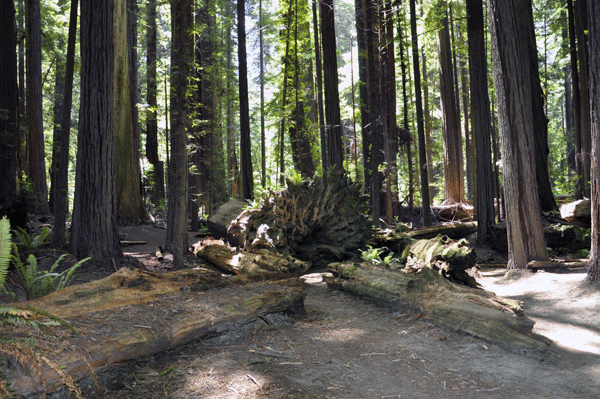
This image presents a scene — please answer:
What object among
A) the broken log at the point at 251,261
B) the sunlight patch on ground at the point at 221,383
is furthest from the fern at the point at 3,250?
the broken log at the point at 251,261

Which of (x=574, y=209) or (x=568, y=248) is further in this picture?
(x=574, y=209)

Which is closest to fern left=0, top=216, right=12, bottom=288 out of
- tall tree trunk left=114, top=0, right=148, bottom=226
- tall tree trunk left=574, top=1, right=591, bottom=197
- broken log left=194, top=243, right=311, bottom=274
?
broken log left=194, top=243, right=311, bottom=274

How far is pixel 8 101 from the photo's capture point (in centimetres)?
1088

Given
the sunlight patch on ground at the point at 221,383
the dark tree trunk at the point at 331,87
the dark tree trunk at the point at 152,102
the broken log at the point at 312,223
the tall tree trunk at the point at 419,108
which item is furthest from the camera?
the dark tree trunk at the point at 152,102

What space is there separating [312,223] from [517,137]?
4.54 m

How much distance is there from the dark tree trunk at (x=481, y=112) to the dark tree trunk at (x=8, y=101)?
1244 centimetres

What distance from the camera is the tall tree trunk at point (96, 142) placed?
7.60 m

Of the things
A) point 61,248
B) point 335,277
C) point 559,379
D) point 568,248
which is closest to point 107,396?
point 559,379

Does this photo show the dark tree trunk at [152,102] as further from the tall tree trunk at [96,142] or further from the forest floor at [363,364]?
the forest floor at [363,364]

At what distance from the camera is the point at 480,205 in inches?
457

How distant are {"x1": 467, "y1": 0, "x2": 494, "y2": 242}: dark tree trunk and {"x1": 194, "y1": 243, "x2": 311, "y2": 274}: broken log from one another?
20.9ft

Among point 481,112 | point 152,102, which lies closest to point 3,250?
point 481,112

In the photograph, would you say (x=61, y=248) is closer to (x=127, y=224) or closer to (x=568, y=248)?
(x=127, y=224)

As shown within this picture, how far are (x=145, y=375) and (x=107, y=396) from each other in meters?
0.37
